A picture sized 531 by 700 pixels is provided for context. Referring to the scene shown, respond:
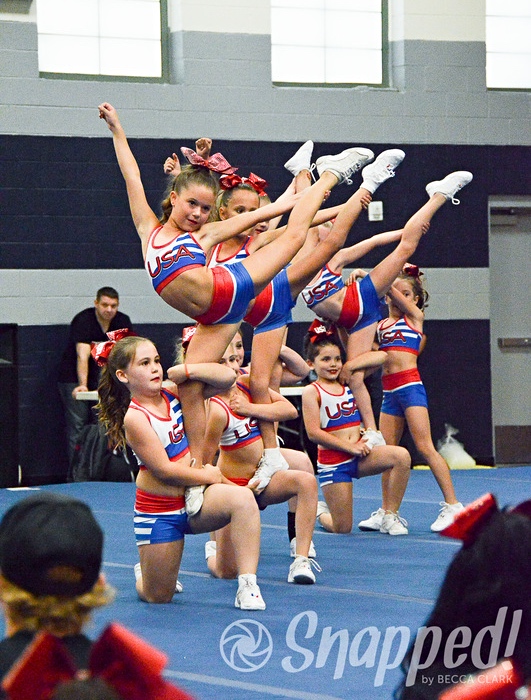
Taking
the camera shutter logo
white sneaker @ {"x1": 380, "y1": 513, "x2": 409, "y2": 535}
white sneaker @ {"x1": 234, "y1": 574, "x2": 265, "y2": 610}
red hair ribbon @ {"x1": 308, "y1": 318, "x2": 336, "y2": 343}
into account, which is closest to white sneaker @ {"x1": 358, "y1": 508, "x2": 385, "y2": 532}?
white sneaker @ {"x1": 380, "y1": 513, "x2": 409, "y2": 535}

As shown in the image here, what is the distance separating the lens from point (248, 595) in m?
4.17

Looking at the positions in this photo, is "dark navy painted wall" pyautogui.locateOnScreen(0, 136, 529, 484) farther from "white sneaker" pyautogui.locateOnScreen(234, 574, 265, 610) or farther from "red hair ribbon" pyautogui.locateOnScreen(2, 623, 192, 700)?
"red hair ribbon" pyautogui.locateOnScreen(2, 623, 192, 700)

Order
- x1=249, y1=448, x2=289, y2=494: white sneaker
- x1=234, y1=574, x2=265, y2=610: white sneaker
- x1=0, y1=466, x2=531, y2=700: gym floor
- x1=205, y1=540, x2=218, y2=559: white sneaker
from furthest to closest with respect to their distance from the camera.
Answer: x1=205, y1=540, x2=218, y2=559: white sneaker → x1=249, y1=448, x2=289, y2=494: white sneaker → x1=234, y1=574, x2=265, y2=610: white sneaker → x1=0, y1=466, x2=531, y2=700: gym floor

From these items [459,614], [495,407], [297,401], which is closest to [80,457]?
[297,401]

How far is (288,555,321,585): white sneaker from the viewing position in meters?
4.64

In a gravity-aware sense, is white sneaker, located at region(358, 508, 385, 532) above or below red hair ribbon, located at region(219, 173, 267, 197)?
below

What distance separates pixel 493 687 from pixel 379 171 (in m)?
4.53

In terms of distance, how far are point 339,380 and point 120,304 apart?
349 cm

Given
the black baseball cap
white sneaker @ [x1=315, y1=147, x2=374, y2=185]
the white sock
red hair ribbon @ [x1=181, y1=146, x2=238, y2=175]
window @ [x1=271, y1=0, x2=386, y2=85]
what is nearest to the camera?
the black baseball cap

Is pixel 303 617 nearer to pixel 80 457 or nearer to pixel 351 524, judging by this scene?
pixel 351 524

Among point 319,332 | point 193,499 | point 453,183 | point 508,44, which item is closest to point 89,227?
point 319,332

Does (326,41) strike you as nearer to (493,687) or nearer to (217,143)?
(217,143)

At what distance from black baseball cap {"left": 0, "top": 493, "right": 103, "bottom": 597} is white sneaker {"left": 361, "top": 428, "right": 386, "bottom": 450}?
15.5 feet

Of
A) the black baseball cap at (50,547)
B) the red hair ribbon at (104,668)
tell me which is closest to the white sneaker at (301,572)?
the black baseball cap at (50,547)
